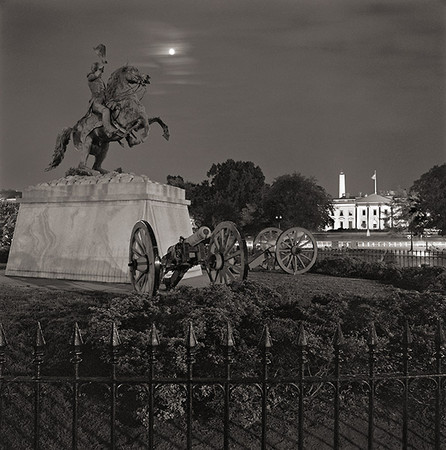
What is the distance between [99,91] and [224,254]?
18.0 ft

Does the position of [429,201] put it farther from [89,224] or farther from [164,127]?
[89,224]

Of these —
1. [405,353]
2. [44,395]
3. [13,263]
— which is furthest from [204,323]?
[13,263]

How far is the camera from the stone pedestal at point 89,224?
33.9 ft

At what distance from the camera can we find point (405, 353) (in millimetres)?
3260

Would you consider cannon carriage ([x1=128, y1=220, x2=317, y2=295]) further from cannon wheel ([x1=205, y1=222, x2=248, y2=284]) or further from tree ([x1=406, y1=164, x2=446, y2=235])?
tree ([x1=406, y1=164, x2=446, y2=235])

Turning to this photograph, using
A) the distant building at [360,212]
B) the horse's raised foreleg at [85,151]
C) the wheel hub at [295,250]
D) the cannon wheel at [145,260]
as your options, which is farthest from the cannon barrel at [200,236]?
the distant building at [360,212]

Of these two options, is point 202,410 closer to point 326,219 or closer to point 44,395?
point 44,395

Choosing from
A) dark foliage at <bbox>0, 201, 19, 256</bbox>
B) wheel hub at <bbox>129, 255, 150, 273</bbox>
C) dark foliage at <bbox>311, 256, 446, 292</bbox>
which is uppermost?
dark foliage at <bbox>0, 201, 19, 256</bbox>

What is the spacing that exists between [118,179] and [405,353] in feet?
27.3

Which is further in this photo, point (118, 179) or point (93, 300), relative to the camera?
point (118, 179)

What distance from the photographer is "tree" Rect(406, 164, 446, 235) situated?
99.5 feet

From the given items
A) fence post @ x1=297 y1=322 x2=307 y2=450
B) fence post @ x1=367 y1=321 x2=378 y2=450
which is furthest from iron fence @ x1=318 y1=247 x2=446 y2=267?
fence post @ x1=297 y1=322 x2=307 y2=450

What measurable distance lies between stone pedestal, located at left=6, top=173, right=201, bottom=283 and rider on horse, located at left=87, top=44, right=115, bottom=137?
113cm

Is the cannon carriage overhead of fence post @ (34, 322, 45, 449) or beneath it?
overhead
